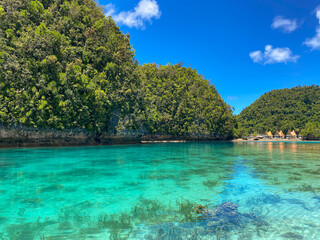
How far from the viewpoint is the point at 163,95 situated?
66688 millimetres

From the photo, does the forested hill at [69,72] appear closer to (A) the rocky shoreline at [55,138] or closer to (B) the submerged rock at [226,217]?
(A) the rocky shoreline at [55,138]

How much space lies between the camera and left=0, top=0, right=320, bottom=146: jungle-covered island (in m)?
33.2

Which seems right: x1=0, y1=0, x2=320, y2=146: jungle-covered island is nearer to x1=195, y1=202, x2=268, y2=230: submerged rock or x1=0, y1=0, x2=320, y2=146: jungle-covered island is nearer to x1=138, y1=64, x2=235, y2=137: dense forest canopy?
x1=138, y1=64, x2=235, y2=137: dense forest canopy

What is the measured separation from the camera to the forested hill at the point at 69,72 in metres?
32.9

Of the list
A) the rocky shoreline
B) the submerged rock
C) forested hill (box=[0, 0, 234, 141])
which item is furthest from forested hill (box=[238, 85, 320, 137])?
the submerged rock

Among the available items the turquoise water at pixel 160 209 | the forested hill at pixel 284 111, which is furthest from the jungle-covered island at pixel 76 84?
the forested hill at pixel 284 111

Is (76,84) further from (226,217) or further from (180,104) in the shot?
(180,104)

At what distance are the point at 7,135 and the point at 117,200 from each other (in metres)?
33.9

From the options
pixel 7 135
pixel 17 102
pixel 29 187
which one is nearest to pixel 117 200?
pixel 29 187

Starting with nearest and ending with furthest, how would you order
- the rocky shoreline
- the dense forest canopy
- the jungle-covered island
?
the jungle-covered island → the rocky shoreline → the dense forest canopy

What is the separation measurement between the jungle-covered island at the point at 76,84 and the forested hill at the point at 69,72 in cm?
13

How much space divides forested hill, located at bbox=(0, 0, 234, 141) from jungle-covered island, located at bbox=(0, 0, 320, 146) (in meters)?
0.13

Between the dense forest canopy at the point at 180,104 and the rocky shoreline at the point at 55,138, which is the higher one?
the dense forest canopy at the point at 180,104

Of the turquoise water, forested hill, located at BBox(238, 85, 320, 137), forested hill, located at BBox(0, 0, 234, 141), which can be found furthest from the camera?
forested hill, located at BBox(238, 85, 320, 137)
